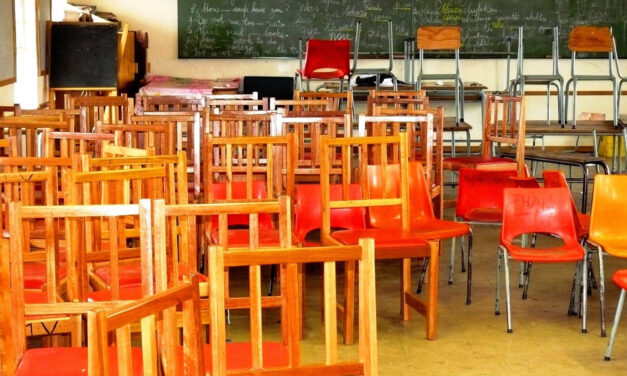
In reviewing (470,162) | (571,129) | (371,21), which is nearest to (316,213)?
(470,162)

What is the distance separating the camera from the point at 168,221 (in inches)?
145

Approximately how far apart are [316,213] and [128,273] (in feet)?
5.32

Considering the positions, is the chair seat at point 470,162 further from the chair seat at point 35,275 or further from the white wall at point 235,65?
the white wall at point 235,65

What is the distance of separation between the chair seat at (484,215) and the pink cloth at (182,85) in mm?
4994

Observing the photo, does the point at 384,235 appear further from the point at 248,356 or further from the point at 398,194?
the point at 248,356

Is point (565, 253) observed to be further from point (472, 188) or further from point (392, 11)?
point (392, 11)

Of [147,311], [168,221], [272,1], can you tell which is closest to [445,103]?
[272,1]

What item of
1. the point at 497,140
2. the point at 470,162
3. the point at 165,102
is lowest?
the point at 470,162

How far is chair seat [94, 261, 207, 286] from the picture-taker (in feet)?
12.5

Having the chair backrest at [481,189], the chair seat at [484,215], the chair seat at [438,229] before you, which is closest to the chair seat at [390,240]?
the chair seat at [438,229]

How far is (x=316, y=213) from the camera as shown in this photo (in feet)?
17.7

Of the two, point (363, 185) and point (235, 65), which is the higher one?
point (235, 65)

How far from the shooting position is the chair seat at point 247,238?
15.9 ft

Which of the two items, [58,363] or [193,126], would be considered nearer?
[58,363]
